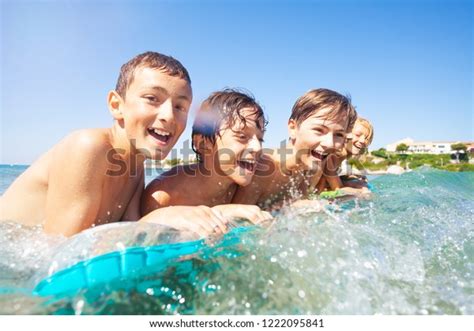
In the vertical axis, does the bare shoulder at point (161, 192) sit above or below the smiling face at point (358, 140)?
below

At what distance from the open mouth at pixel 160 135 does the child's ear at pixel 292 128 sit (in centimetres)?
188

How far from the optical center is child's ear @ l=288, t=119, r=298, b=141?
384 centimetres

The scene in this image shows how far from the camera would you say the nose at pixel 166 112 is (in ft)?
7.31

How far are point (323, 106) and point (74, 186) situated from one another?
259 cm

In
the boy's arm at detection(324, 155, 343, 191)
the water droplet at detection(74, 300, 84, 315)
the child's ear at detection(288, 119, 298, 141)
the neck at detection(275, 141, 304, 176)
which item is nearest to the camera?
the water droplet at detection(74, 300, 84, 315)

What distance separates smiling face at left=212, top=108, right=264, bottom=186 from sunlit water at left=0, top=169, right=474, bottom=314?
96 cm

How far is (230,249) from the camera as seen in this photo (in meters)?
1.68

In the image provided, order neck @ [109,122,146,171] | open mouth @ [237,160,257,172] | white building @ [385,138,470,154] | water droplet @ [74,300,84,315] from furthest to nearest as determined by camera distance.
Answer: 1. white building @ [385,138,470,154]
2. open mouth @ [237,160,257,172]
3. neck @ [109,122,146,171]
4. water droplet @ [74,300,84,315]

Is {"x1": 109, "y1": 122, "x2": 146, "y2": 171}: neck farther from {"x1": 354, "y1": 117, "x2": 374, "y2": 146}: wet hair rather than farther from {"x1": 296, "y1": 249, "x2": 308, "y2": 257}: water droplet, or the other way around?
{"x1": 354, "y1": 117, "x2": 374, "y2": 146}: wet hair

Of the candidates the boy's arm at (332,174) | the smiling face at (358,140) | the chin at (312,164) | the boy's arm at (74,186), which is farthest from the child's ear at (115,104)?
the smiling face at (358,140)

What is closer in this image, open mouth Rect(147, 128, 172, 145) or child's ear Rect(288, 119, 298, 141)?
open mouth Rect(147, 128, 172, 145)

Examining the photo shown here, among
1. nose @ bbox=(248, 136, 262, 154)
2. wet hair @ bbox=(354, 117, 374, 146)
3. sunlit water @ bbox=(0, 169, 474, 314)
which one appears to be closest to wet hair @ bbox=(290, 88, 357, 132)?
nose @ bbox=(248, 136, 262, 154)

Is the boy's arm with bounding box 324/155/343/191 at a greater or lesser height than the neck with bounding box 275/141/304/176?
lesser

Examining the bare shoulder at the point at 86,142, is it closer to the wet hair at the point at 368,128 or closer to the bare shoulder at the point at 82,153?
the bare shoulder at the point at 82,153
